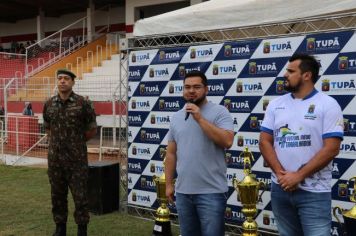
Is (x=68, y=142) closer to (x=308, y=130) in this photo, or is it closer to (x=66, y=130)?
(x=66, y=130)

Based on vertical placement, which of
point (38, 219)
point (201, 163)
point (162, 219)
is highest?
point (201, 163)

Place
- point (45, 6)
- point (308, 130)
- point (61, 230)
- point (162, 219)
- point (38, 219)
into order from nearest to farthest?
1. point (308, 130)
2. point (61, 230)
3. point (162, 219)
4. point (38, 219)
5. point (45, 6)

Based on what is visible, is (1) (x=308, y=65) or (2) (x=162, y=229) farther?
(2) (x=162, y=229)

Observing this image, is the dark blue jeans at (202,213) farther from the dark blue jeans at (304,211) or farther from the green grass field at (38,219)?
the green grass field at (38,219)

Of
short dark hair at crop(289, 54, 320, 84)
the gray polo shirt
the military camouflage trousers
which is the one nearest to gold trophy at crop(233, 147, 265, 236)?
the gray polo shirt

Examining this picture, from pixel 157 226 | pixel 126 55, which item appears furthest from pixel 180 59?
pixel 157 226

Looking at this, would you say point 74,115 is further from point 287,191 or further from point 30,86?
point 30,86

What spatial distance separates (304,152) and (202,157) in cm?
73

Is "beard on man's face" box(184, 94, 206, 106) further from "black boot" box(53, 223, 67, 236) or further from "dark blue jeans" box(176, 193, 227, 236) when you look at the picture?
"black boot" box(53, 223, 67, 236)

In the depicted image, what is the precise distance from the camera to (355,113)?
4367 mm

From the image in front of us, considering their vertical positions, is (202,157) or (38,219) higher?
(202,157)

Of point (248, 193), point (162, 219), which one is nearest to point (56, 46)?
point (162, 219)

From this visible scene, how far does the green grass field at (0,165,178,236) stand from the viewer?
18.4 ft

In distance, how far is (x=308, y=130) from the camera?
306 cm
